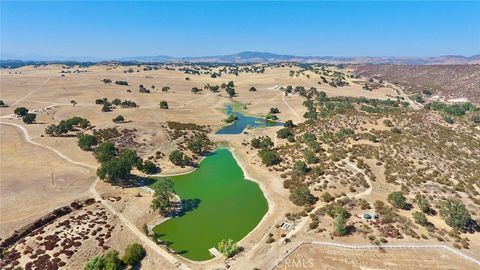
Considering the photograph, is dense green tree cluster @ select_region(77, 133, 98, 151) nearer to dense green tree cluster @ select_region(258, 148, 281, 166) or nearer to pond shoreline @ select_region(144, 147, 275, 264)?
pond shoreline @ select_region(144, 147, 275, 264)

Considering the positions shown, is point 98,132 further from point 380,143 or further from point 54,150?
point 380,143

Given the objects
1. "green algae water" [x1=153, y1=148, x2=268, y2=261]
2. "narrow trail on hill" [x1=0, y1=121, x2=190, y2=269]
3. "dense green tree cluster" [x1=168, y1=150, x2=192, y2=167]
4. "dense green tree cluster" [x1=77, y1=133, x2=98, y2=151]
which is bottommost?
"green algae water" [x1=153, y1=148, x2=268, y2=261]

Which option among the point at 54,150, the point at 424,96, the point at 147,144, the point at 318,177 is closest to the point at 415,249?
the point at 318,177

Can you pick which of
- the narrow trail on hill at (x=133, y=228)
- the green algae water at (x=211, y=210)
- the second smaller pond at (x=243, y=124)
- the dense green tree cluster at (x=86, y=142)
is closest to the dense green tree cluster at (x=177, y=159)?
the green algae water at (x=211, y=210)

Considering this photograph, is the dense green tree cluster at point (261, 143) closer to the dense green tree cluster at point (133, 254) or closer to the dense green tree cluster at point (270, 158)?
the dense green tree cluster at point (270, 158)

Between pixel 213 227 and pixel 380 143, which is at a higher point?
pixel 380 143

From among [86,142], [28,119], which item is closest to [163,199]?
[86,142]

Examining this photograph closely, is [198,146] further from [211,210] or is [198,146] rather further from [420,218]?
[420,218]

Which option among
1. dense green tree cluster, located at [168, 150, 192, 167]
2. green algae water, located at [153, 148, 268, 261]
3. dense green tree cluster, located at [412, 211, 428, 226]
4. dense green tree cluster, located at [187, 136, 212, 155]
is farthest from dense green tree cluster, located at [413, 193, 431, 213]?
dense green tree cluster, located at [187, 136, 212, 155]

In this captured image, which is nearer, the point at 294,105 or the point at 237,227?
the point at 237,227
